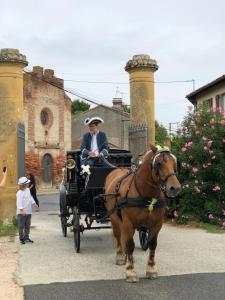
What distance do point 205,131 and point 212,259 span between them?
5316 millimetres

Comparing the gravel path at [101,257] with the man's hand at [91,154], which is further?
the man's hand at [91,154]

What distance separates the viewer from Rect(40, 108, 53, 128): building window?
4070 cm

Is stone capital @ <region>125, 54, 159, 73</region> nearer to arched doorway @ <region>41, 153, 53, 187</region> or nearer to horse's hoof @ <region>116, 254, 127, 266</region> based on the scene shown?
horse's hoof @ <region>116, 254, 127, 266</region>

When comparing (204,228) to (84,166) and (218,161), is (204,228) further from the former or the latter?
(84,166)

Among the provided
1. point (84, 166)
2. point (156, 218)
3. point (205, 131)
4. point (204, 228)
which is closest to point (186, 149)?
point (205, 131)

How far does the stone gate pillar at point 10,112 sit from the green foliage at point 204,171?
4.66 metres

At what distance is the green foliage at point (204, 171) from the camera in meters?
12.8

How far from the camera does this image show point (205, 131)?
43.0ft

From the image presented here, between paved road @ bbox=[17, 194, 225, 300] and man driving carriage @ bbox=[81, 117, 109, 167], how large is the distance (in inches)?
70.4

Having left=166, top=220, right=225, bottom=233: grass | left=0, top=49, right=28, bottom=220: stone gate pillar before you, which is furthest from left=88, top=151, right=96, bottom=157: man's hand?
left=0, top=49, right=28, bottom=220: stone gate pillar

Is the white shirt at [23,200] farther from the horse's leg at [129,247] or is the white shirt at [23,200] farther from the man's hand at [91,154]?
the horse's leg at [129,247]

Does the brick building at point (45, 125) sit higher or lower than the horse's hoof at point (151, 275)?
higher

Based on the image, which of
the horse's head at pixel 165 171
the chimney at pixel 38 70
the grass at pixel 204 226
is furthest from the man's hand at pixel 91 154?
the chimney at pixel 38 70

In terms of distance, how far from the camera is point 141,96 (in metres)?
14.6
